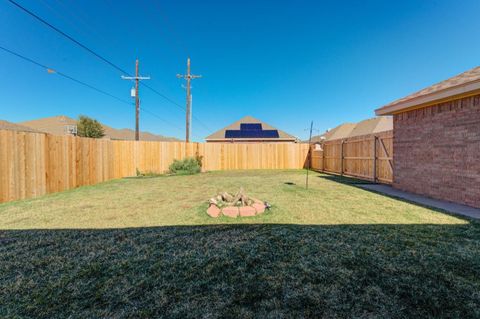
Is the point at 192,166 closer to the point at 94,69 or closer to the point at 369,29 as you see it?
the point at 94,69

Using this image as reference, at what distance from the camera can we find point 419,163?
17.6 feet

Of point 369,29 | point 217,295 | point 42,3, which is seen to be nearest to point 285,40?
point 369,29

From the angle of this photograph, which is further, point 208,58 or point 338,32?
point 208,58

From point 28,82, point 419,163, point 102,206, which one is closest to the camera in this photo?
point 102,206

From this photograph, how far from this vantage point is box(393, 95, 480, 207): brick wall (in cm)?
409

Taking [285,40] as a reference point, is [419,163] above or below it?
below

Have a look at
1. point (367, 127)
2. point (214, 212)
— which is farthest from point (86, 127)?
point (367, 127)

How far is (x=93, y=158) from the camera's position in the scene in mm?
7938

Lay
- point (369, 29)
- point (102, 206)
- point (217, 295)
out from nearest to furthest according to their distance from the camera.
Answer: point (217, 295) → point (102, 206) → point (369, 29)

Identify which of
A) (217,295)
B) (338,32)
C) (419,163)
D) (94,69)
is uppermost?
(338,32)

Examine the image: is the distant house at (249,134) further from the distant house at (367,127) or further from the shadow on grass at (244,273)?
the shadow on grass at (244,273)

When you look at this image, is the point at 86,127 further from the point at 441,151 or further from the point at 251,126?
the point at 441,151

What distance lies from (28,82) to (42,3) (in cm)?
750

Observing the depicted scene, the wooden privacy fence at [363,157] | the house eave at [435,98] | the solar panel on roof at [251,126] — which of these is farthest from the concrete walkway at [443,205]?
the solar panel on roof at [251,126]
